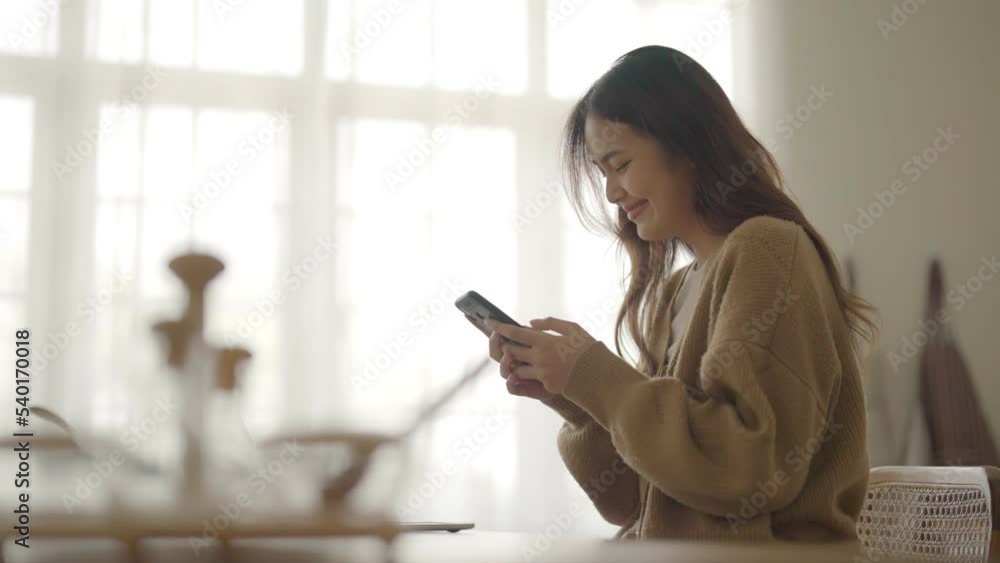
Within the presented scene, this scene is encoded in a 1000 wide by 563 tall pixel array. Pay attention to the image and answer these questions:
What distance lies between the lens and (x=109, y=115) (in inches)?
88.9

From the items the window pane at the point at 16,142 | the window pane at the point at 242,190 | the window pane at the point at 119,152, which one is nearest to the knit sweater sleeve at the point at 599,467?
the window pane at the point at 242,190

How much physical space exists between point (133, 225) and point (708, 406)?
6.04 feet

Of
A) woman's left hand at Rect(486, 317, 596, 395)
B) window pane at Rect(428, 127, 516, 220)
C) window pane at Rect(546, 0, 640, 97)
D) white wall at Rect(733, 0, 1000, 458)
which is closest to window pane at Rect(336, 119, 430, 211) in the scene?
window pane at Rect(428, 127, 516, 220)

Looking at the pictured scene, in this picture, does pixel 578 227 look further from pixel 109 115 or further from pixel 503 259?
pixel 109 115

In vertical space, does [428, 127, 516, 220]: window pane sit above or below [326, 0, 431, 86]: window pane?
below

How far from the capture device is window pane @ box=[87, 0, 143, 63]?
2273 mm

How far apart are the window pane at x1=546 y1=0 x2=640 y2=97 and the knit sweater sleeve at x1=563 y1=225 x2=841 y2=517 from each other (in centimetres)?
186

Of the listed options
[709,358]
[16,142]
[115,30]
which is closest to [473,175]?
[115,30]

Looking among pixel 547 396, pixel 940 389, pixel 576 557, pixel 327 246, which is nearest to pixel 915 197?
pixel 940 389

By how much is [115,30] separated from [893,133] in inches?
81.4

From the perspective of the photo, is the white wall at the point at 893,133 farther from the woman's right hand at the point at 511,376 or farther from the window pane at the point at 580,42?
the woman's right hand at the point at 511,376

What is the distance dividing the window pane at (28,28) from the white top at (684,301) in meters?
1.86

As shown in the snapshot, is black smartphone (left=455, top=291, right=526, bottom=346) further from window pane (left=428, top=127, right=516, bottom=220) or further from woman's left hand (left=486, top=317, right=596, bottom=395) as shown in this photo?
window pane (left=428, top=127, right=516, bottom=220)

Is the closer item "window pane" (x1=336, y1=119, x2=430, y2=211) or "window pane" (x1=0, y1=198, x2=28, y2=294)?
"window pane" (x1=0, y1=198, x2=28, y2=294)
